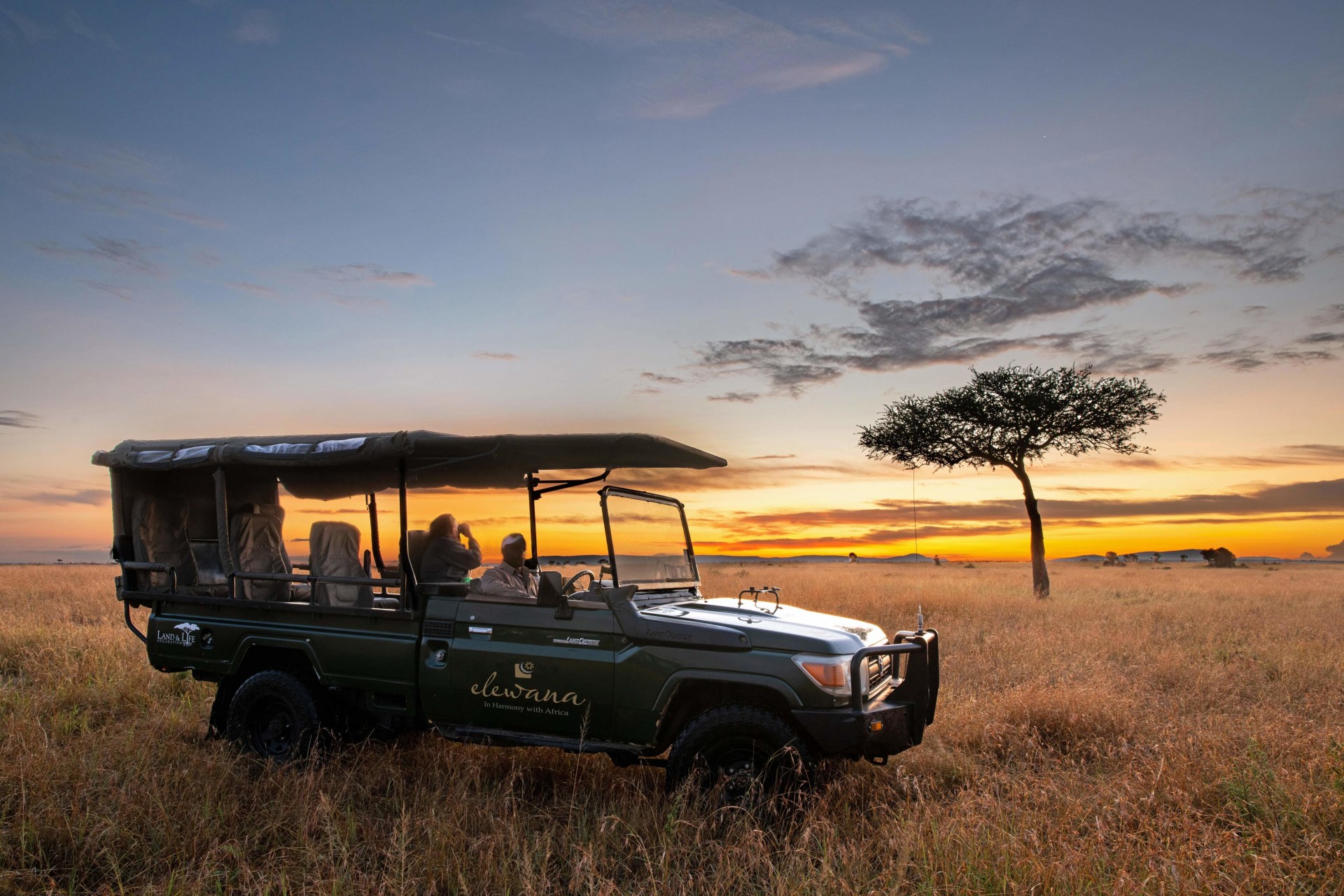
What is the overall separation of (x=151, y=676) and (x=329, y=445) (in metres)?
5.41

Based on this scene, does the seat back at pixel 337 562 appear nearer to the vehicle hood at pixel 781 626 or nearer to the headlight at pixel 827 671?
the vehicle hood at pixel 781 626

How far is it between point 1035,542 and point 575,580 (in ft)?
77.5

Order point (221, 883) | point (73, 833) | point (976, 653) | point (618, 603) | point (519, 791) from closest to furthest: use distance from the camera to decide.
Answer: point (221, 883)
point (73, 833)
point (618, 603)
point (519, 791)
point (976, 653)

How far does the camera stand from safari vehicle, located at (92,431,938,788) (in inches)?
219

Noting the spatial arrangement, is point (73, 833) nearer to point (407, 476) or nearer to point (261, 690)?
point (261, 690)

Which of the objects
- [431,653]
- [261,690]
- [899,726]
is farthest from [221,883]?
[899,726]

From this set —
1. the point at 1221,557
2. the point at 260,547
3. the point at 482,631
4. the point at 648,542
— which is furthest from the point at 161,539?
the point at 1221,557

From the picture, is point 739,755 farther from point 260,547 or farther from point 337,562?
point 260,547

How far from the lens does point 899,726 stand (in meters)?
5.66

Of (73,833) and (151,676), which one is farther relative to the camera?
(151,676)

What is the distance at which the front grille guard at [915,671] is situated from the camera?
5527mm

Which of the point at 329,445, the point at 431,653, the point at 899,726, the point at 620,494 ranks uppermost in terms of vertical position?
the point at 329,445

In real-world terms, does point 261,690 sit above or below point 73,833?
above

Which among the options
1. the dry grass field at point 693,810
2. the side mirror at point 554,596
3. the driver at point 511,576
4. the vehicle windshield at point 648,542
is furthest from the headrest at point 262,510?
the vehicle windshield at point 648,542
